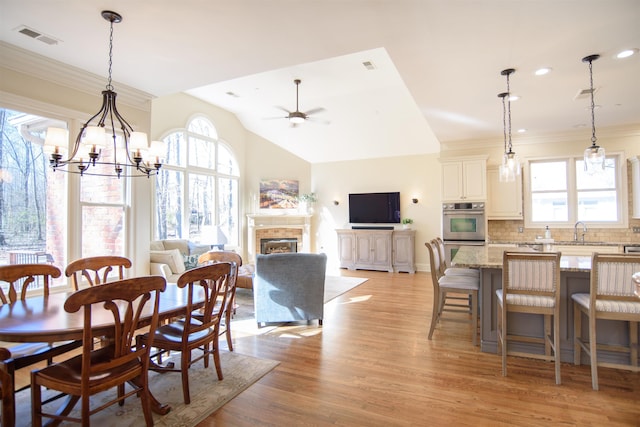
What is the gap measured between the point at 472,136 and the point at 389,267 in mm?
3405

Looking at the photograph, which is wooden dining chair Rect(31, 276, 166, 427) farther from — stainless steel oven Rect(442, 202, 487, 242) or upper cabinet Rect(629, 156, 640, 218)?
upper cabinet Rect(629, 156, 640, 218)

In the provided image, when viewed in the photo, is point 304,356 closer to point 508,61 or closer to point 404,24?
point 404,24

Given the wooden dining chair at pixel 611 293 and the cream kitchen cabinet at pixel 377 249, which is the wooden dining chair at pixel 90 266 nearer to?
the wooden dining chair at pixel 611 293

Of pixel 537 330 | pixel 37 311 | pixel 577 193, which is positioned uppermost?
pixel 577 193

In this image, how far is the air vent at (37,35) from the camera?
110 inches

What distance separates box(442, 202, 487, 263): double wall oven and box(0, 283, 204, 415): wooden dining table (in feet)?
17.7

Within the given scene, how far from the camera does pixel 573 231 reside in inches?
235

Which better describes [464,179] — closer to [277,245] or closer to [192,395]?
[277,245]

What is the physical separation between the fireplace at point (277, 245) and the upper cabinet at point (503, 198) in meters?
4.75

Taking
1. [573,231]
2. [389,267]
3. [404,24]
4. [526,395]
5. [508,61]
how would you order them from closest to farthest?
1. [526,395]
2. [404,24]
3. [508,61]
4. [573,231]
5. [389,267]

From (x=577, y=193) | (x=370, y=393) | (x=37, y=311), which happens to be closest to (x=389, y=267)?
(x=577, y=193)

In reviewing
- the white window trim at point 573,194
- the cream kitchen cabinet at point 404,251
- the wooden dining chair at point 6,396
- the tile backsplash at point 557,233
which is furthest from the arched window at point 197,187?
the white window trim at point 573,194

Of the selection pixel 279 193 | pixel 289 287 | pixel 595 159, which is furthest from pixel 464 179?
pixel 279 193

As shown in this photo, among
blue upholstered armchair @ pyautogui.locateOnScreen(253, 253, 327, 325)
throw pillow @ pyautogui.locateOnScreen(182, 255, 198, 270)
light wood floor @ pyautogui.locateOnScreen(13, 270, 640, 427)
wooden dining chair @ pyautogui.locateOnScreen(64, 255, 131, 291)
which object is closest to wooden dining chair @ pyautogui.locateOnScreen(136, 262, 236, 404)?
light wood floor @ pyautogui.locateOnScreen(13, 270, 640, 427)
